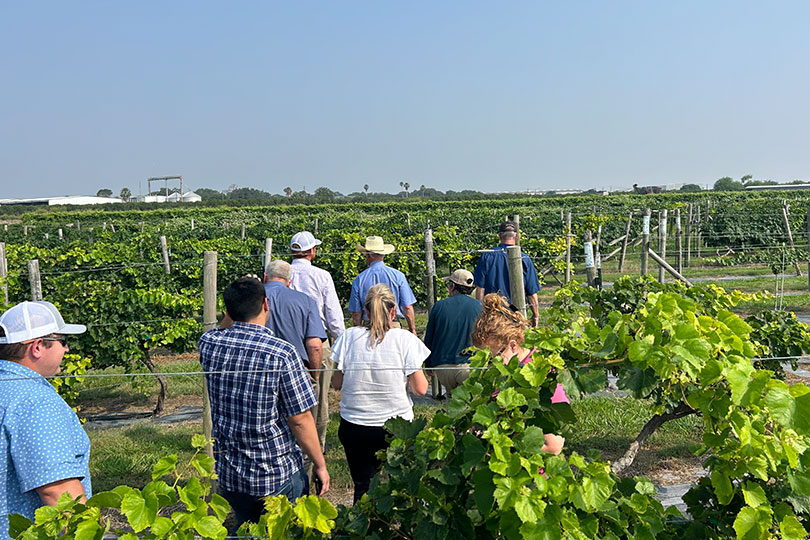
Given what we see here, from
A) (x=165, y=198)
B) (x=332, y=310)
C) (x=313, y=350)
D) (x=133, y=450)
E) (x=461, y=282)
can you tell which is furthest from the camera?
(x=165, y=198)

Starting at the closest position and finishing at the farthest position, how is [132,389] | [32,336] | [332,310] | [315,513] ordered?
1. [315,513]
2. [32,336]
3. [332,310]
4. [132,389]

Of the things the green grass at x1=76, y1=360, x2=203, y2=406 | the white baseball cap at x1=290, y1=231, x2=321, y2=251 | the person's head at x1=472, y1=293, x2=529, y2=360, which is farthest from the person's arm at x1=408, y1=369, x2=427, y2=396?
the green grass at x1=76, y1=360, x2=203, y2=406

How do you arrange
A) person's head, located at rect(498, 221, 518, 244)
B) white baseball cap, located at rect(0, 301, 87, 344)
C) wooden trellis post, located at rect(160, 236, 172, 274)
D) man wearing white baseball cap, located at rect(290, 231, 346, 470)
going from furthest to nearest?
wooden trellis post, located at rect(160, 236, 172, 274) → person's head, located at rect(498, 221, 518, 244) → man wearing white baseball cap, located at rect(290, 231, 346, 470) → white baseball cap, located at rect(0, 301, 87, 344)

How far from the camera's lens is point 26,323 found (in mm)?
2176

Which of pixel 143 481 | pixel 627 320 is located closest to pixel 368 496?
pixel 627 320

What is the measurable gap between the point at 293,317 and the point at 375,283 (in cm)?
110

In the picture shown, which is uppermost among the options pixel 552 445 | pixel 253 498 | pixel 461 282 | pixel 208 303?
pixel 461 282

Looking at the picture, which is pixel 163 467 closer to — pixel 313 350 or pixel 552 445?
pixel 552 445

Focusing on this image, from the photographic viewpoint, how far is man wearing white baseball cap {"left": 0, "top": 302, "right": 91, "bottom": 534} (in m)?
1.99

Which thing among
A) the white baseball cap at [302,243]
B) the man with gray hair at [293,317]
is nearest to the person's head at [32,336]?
the man with gray hair at [293,317]

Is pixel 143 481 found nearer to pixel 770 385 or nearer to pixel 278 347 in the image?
pixel 278 347

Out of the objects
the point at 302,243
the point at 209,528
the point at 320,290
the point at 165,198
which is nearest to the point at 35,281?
the point at 302,243

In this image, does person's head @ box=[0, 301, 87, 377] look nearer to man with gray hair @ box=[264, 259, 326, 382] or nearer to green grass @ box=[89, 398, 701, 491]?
man with gray hair @ box=[264, 259, 326, 382]

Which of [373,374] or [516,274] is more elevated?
[516,274]
